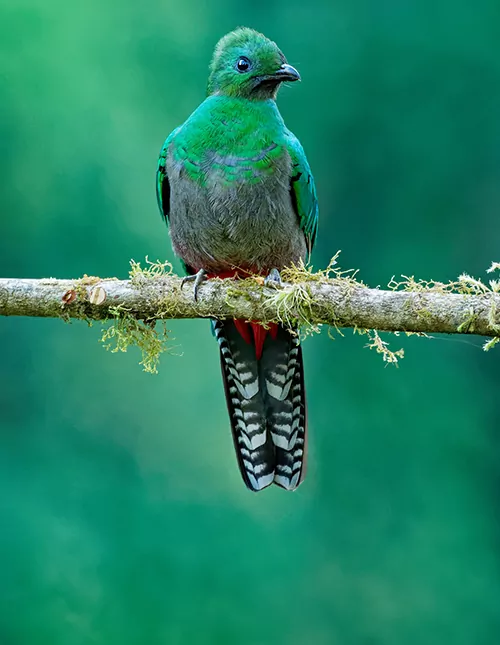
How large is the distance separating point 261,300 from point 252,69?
1.28 meters

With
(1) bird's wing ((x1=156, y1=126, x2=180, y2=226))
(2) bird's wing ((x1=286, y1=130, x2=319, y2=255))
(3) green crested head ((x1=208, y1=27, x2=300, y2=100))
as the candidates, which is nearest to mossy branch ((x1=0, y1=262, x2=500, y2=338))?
(2) bird's wing ((x1=286, y1=130, x2=319, y2=255))

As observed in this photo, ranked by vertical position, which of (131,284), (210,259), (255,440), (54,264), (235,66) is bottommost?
(255,440)

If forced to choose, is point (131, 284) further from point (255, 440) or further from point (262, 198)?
point (255, 440)

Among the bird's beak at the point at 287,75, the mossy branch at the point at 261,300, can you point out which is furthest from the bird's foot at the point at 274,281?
the bird's beak at the point at 287,75

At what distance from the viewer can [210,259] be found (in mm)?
3729

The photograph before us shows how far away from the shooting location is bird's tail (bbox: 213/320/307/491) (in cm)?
391

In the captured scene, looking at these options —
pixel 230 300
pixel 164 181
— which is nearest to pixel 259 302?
pixel 230 300

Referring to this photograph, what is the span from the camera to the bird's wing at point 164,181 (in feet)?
13.1

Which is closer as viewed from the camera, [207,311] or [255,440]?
[207,311]

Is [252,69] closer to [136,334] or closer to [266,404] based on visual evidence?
[136,334]

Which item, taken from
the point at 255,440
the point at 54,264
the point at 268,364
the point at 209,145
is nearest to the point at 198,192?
the point at 209,145

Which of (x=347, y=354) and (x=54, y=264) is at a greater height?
(x=54, y=264)

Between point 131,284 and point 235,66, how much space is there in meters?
1.29

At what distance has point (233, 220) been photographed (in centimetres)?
364
